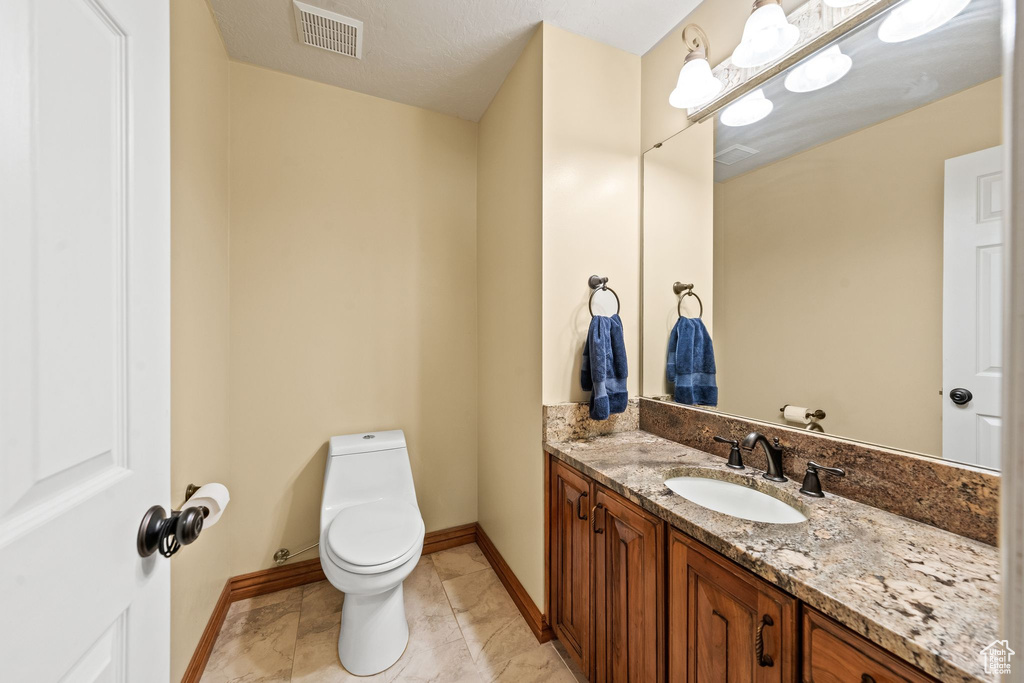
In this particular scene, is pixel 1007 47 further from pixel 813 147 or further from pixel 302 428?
pixel 302 428

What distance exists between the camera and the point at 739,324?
4.65 ft

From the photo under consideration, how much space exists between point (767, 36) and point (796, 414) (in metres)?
1.17

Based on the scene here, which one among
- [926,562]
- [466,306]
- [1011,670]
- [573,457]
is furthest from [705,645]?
[466,306]

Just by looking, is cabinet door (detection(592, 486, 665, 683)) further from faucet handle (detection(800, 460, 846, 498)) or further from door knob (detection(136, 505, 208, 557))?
door knob (detection(136, 505, 208, 557))

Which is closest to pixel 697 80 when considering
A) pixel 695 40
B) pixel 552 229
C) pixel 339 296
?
pixel 695 40

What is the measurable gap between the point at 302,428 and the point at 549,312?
1375 mm

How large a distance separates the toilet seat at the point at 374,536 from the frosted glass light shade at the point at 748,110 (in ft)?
6.43

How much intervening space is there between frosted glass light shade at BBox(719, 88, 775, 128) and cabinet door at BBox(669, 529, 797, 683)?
4.56 ft

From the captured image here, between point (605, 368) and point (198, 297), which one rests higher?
point (198, 297)

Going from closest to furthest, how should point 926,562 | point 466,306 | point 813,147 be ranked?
point 926,562
point 813,147
point 466,306

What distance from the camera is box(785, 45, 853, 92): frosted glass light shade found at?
114cm

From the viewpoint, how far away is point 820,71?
1.18 metres

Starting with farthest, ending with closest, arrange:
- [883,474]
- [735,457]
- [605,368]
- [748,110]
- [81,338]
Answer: [605,368]
[748,110]
[735,457]
[883,474]
[81,338]

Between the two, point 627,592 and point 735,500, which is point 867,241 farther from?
point 627,592
